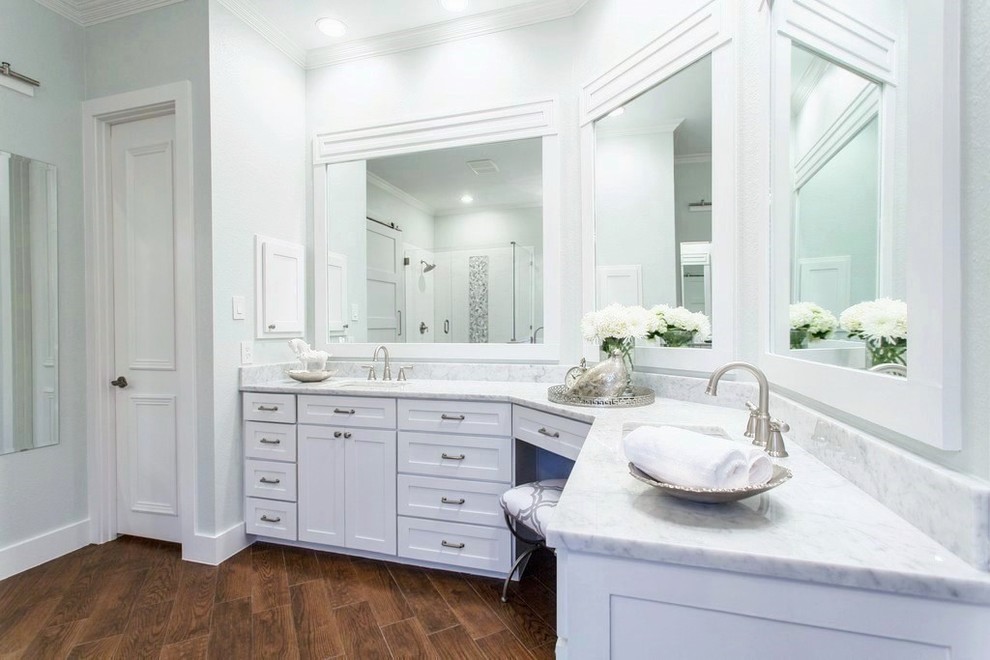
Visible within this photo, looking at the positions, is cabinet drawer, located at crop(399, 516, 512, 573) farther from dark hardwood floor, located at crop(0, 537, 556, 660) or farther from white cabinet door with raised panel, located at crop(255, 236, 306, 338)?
white cabinet door with raised panel, located at crop(255, 236, 306, 338)

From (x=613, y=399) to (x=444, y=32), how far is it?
227cm

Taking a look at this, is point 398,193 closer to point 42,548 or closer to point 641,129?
point 641,129

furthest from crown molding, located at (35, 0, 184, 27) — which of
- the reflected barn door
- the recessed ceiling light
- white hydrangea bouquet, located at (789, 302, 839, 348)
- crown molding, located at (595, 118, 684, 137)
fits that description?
white hydrangea bouquet, located at (789, 302, 839, 348)

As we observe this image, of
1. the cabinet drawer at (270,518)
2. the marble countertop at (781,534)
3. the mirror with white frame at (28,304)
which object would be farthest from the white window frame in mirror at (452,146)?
the marble countertop at (781,534)

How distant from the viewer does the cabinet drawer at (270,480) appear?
2283mm

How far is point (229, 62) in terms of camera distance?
229 cm

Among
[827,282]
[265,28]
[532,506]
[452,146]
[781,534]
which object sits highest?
[265,28]

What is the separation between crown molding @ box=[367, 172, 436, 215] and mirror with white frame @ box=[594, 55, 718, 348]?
1.02 m

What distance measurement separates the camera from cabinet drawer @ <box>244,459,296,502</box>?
2.28 metres

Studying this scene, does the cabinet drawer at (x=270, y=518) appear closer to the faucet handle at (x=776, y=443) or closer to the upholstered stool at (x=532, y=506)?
the upholstered stool at (x=532, y=506)

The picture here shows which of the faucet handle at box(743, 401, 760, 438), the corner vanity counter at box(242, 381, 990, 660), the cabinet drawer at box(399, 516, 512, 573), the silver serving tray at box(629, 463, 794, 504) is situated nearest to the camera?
the corner vanity counter at box(242, 381, 990, 660)

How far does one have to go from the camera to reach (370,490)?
7.05 feet

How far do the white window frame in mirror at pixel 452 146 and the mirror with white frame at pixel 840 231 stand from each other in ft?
4.12

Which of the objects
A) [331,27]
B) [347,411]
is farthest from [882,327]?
[331,27]
